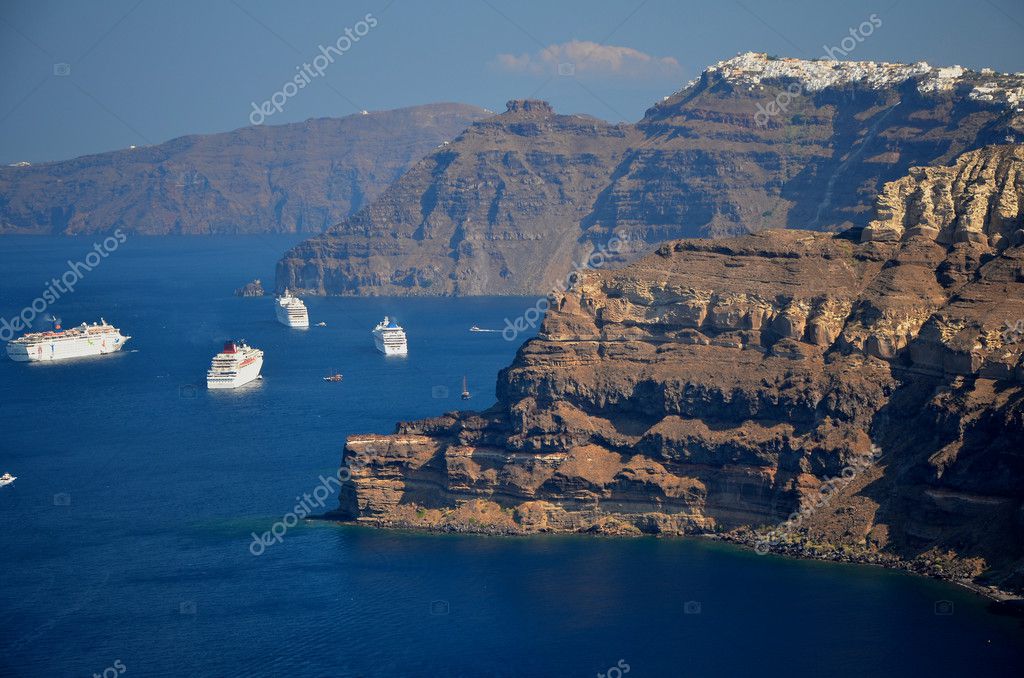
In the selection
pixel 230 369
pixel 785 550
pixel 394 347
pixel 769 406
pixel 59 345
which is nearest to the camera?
pixel 785 550

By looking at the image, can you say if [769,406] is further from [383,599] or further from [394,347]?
[394,347]

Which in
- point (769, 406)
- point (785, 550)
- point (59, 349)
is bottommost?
point (785, 550)

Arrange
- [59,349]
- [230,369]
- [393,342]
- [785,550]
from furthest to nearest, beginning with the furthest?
[393,342] < [59,349] < [230,369] < [785,550]

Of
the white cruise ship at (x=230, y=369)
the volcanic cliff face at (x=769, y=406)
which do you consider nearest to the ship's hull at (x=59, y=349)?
the white cruise ship at (x=230, y=369)

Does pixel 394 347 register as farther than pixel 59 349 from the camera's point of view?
Yes

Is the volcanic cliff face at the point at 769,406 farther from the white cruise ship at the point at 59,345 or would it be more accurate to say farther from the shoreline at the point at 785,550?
the white cruise ship at the point at 59,345

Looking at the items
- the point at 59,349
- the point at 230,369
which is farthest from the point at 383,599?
the point at 59,349

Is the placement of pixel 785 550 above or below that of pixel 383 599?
above

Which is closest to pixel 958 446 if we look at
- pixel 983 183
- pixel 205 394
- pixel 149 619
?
pixel 983 183
